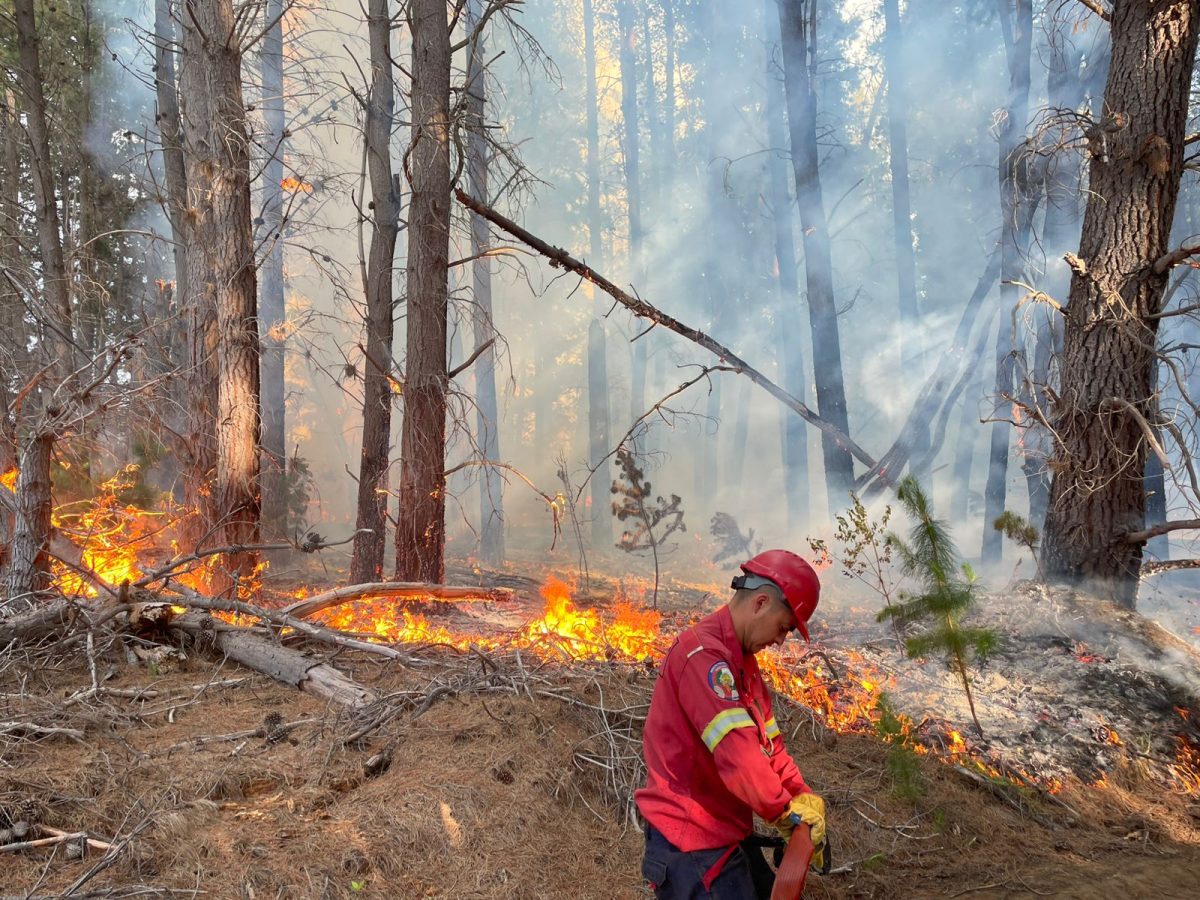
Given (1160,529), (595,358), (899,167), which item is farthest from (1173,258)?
(595,358)

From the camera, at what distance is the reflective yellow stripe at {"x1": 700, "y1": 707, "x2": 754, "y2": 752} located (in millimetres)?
2500

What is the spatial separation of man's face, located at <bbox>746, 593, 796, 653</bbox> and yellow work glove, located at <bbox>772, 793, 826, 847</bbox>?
0.51m

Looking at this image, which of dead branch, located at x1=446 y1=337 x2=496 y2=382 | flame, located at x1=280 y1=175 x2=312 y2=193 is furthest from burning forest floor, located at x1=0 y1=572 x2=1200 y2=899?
flame, located at x1=280 y1=175 x2=312 y2=193

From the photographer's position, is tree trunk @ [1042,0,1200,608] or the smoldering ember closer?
the smoldering ember

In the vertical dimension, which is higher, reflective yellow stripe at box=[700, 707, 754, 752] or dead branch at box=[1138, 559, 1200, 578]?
reflective yellow stripe at box=[700, 707, 754, 752]

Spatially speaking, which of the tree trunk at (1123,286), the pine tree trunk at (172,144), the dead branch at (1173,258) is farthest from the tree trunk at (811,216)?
the pine tree trunk at (172,144)

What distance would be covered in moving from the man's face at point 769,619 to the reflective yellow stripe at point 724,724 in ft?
0.97

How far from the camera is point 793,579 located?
8.81 feet

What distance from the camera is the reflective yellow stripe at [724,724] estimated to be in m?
2.50

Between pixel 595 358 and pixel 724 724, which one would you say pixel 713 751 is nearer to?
pixel 724 724

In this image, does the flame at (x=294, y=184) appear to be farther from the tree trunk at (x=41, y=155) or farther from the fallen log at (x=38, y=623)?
the fallen log at (x=38, y=623)

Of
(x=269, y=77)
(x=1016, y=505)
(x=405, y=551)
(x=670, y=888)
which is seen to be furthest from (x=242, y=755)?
(x=1016, y=505)

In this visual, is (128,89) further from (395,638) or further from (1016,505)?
(1016,505)

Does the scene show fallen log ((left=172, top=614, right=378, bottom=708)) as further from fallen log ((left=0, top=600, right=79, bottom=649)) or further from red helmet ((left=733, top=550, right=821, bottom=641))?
red helmet ((left=733, top=550, right=821, bottom=641))
